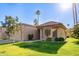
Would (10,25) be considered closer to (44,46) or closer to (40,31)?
(40,31)

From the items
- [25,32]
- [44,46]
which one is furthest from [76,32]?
[25,32]

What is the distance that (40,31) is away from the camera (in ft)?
15.1

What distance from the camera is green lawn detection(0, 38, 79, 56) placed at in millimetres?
4520

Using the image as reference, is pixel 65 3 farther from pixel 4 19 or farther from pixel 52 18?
pixel 4 19

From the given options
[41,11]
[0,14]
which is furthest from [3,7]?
[41,11]

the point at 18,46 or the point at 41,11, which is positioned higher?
the point at 41,11

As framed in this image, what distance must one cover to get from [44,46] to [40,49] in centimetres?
7

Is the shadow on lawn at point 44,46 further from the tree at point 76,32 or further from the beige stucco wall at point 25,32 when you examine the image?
the tree at point 76,32

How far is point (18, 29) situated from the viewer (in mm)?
4609

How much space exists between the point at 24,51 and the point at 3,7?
0.68 meters

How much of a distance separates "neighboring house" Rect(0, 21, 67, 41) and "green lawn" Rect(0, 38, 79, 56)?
9 cm

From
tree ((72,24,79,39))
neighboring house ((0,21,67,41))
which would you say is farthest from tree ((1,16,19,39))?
tree ((72,24,79,39))

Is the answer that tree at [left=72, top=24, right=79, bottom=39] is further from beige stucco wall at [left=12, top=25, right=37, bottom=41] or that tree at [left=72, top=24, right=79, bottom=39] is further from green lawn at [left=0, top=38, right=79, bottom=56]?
beige stucco wall at [left=12, top=25, right=37, bottom=41]

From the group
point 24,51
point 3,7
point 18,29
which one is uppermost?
point 3,7
